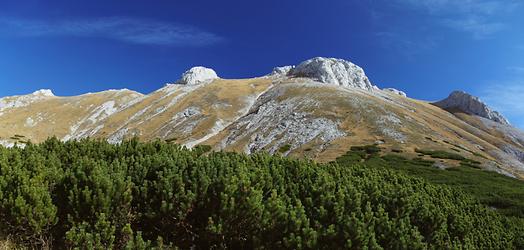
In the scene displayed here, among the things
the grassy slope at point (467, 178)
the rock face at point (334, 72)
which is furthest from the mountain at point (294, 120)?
the grassy slope at point (467, 178)

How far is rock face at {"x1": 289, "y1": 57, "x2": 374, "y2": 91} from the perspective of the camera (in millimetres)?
170125

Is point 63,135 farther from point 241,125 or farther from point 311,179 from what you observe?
point 311,179

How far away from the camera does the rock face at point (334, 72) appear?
170125mm

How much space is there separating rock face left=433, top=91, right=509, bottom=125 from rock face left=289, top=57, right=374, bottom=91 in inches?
1397

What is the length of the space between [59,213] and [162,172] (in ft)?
9.96

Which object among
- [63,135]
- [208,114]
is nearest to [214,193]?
[208,114]

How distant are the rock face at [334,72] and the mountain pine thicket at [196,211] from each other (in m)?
156

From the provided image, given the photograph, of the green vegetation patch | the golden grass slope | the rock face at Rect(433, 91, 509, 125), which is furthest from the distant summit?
the green vegetation patch

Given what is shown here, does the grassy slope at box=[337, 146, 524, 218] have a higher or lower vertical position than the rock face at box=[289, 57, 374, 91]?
lower

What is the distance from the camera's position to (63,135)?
16062cm

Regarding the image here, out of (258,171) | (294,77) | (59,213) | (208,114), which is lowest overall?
(59,213)

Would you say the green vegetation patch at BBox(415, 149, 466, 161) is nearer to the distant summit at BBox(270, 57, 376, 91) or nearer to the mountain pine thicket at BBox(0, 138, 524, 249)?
the mountain pine thicket at BBox(0, 138, 524, 249)

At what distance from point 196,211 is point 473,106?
17702 centimetres

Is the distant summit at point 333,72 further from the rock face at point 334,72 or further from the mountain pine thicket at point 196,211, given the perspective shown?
the mountain pine thicket at point 196,211
